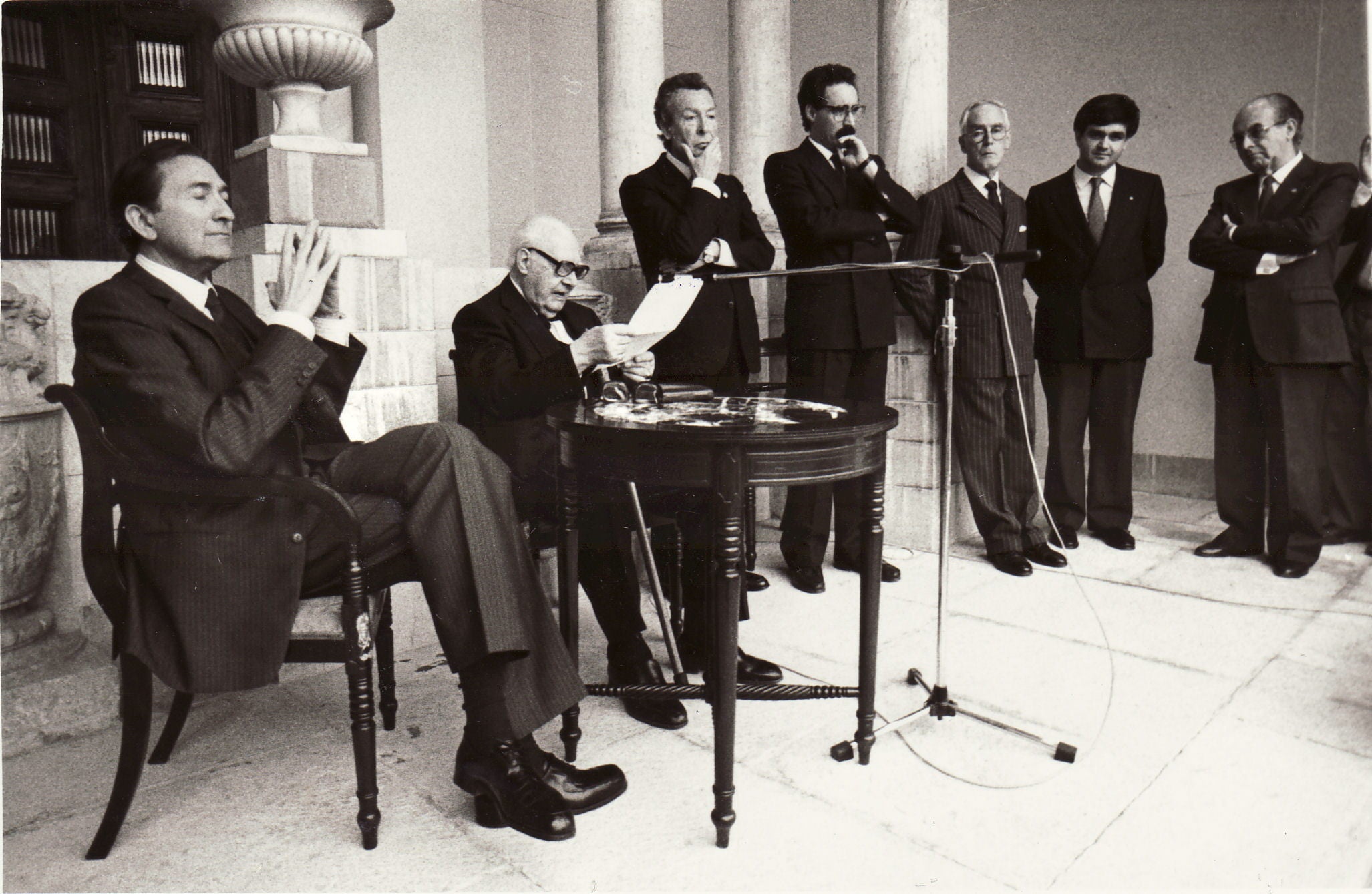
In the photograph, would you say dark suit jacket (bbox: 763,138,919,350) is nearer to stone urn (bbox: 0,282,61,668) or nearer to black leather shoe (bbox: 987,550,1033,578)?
black leather shoe (bbox: 987,550,1033,578)

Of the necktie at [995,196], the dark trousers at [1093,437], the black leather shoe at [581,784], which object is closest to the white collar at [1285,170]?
the dark trousers at [1093,437]

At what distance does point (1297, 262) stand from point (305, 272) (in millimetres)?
3455

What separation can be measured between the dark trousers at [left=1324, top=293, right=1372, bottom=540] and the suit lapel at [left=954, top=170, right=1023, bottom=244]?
1585mm

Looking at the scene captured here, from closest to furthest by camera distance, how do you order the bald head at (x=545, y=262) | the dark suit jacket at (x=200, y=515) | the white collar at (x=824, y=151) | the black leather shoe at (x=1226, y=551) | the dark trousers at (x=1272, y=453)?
the dark suit jacket at (x=200, y=515), the bald head at (x=545, y=262), the white collar at (x=824, y=151), the dark trousers at (x=1272, y=453), the black leather shoe at (x=1226, y=551)

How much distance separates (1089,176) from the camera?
4070mm

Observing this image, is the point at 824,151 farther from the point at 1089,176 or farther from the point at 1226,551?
the point at 1226,551

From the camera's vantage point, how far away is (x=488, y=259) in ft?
19.0

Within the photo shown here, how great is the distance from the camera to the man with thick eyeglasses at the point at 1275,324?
3668mm

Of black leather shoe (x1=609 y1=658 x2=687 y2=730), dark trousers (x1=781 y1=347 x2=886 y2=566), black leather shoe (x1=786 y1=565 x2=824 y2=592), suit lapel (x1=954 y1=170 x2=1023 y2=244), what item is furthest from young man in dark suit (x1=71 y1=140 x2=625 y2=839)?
suit lapel (x1=954 y1=170 x2=1023 y2=244)

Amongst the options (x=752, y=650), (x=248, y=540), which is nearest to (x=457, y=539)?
(x=248, y=540)

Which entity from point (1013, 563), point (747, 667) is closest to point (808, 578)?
point (1013, 563)

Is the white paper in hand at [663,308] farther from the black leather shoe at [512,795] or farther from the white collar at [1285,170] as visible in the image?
the white collar at [1285,170]

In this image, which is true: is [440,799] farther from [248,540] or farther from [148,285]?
[148,285]

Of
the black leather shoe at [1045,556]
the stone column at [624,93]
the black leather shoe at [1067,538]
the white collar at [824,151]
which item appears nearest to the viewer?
the white collar at [824,151]
